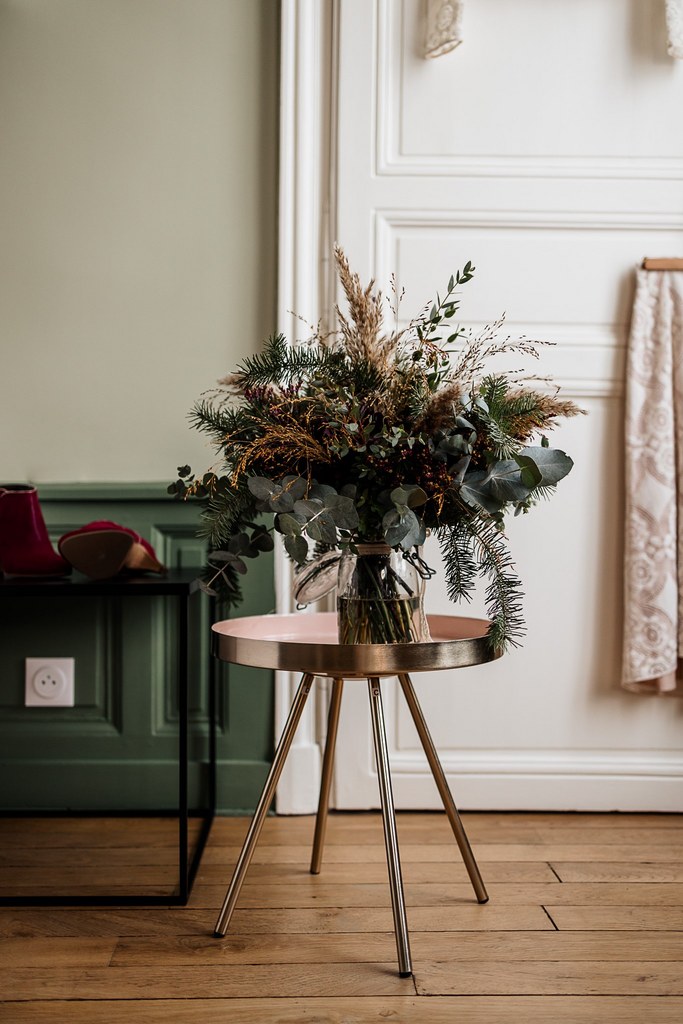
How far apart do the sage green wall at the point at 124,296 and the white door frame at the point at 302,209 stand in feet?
0.15

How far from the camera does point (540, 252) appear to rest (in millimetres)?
1977

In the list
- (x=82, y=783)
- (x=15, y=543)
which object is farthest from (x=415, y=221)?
(x=82, y=783)

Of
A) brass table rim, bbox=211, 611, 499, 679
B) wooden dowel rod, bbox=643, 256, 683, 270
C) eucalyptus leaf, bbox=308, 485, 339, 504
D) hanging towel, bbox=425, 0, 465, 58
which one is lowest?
brass table rim, bbox=211, 611, 499, 679

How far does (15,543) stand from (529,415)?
3.23 feet

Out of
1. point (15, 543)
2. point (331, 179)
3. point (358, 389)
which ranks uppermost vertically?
point (331, 179)

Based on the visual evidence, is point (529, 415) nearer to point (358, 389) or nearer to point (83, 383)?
point (358, 389)

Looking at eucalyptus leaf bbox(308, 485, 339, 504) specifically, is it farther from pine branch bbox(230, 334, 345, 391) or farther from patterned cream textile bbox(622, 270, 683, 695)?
patterned cream textile bbox(622, 270, 683, 695)

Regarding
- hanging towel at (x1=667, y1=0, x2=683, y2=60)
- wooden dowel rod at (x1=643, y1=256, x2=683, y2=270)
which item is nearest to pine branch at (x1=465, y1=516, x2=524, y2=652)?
wooden dowel rod at (x1=643, y1=256, x2=683, y2=270)

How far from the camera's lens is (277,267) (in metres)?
1.96

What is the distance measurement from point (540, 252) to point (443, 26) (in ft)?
1.67

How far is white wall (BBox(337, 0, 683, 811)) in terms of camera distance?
1.96 meters

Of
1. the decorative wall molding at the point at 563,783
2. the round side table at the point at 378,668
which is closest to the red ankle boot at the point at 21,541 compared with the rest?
the round side table at the point at 378,668

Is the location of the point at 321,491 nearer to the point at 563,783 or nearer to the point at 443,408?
the point at 443,408

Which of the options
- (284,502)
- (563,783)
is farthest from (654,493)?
(284,502)
